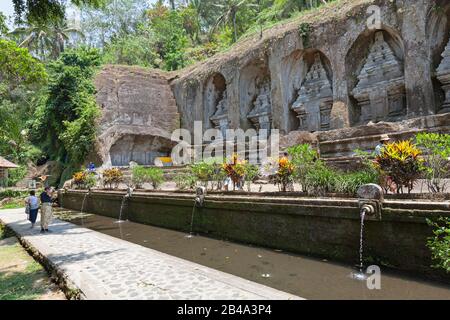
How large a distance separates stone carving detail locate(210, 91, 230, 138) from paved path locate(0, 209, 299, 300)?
18611mm

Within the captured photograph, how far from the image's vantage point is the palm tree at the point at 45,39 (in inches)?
1459

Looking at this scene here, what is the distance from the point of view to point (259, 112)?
76.2 feet

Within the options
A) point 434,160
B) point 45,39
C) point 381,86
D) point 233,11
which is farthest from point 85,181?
point 45,39

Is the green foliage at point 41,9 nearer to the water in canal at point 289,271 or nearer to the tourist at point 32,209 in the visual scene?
the water in canal at point 289,271

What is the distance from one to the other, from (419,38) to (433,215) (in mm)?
12574

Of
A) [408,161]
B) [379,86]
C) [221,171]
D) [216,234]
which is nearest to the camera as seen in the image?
[408,161]

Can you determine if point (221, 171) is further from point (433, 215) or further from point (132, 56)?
point (132, 56)

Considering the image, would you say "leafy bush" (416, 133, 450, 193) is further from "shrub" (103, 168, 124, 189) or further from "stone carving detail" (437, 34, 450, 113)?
"shrub" (103, 168, 124, 189)

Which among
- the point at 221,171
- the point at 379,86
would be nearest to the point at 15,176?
the point at 221,171

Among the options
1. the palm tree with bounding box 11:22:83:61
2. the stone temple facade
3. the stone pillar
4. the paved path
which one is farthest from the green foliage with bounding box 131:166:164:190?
the palm tree with bounding box 11:22:83:61

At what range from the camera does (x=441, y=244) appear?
4051mm

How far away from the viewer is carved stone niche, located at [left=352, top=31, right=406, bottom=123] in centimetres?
1611

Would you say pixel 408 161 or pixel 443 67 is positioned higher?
pixel 443 67

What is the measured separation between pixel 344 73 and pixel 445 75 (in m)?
4.51
